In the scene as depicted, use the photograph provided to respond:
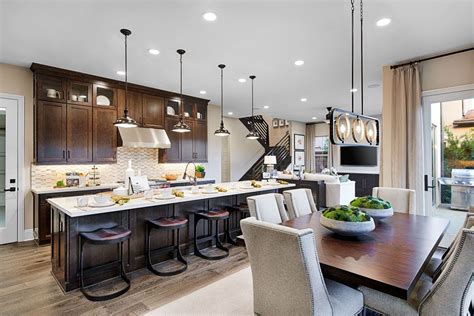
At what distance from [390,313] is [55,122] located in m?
5.38

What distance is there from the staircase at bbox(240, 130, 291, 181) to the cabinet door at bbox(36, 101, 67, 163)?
724 cm

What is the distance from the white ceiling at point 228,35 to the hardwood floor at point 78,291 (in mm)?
3053

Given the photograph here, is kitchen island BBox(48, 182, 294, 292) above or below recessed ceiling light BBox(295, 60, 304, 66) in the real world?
below

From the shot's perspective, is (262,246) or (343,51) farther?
(343,51)

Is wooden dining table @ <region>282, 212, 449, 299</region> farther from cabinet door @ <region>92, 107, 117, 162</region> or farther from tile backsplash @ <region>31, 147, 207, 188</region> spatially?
tile backsplash @ <region>31, 147, 207, 188</region>

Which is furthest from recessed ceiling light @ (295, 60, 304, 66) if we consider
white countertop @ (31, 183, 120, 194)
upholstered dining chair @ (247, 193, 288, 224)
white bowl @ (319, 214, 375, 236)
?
white countertop @ (31, 183, 120, 194)

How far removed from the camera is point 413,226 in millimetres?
2455

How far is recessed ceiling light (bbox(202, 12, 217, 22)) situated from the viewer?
2.88 metres

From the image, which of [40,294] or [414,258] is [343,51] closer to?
[414,258]

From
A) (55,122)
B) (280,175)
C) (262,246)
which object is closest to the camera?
(262,246)

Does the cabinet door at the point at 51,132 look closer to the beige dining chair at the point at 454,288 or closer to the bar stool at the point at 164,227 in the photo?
the bar stool at the point at 164,227

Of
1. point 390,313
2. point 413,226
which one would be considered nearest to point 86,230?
point 390,313

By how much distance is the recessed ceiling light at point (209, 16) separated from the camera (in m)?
2.88

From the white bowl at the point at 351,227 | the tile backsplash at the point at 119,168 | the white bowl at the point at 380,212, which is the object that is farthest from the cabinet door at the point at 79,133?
the white bowl at the point at 380,212
